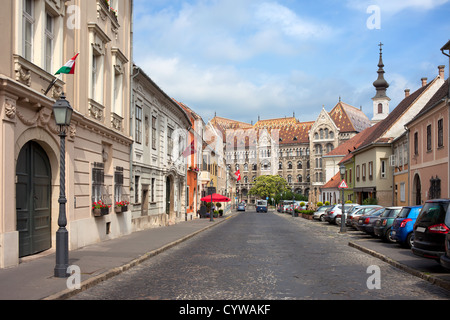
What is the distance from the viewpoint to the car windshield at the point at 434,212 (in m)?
10.4

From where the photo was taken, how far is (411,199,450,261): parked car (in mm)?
10133

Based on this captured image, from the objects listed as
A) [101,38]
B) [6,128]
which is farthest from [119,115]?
[6,128]

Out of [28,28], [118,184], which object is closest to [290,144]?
[118,184]

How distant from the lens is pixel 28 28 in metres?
11.6

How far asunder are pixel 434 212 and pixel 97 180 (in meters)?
11.1

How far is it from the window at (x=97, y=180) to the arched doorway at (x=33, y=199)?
2.83 m

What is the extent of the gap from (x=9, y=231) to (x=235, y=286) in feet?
17.3

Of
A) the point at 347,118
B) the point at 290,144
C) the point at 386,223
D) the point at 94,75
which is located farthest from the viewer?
the point at 290,144

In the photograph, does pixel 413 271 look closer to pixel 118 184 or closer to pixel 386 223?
pixel 386 223

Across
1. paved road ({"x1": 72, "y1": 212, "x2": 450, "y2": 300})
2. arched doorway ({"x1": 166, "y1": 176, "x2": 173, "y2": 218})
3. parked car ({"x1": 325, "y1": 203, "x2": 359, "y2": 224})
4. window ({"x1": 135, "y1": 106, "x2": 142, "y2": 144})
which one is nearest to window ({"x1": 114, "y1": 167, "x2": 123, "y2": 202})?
window ({"x1": 135, "y1": 106, "x2": 142, "y2": 144})

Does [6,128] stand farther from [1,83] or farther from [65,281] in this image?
[65,281]

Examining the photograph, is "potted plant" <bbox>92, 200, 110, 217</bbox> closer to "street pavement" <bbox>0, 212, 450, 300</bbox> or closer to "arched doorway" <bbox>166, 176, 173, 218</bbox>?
"street pavement" <bbox>0, 212, 450, 300</bbox>

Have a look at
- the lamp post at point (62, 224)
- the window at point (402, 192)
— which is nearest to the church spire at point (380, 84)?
the window at point (402, 192)

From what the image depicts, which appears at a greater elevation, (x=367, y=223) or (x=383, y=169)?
(x=383, y=169)
